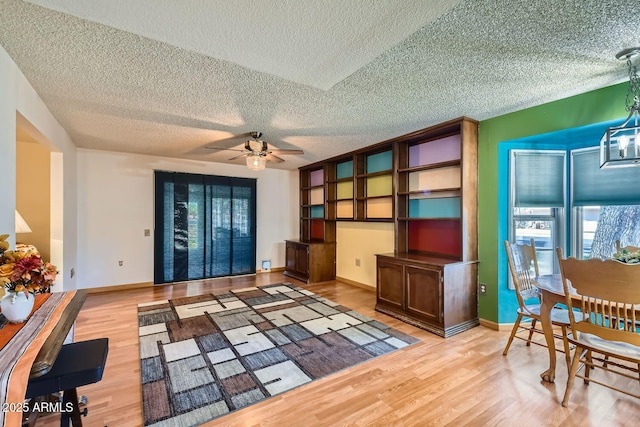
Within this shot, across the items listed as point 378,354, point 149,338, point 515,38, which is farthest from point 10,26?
point 378,354

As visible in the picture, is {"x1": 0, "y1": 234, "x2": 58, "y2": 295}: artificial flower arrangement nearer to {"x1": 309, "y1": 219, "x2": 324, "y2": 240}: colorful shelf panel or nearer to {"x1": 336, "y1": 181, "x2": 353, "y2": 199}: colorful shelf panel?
{"x1": 336, "y1": 181, "x2": 353, "y2": 199}: colorful shelf panel

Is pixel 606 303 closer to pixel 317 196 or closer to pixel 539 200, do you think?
pixel 539 200

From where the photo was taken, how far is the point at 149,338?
2.92m

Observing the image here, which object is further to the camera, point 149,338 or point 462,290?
point 462,290

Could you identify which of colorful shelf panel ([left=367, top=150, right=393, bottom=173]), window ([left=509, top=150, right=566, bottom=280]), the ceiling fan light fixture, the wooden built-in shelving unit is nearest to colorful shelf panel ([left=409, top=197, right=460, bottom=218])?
the wooden built-in shelving unit

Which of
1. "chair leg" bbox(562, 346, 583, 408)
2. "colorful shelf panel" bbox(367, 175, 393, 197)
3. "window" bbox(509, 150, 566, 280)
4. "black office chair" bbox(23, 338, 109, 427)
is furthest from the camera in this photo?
"colorful shelf panel" bbox(367, 175, 393, 197)

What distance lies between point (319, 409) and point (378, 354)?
927 mm

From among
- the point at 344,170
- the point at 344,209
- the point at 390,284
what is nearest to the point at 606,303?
the point at 390,284

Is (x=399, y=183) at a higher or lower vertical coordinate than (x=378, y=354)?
higher

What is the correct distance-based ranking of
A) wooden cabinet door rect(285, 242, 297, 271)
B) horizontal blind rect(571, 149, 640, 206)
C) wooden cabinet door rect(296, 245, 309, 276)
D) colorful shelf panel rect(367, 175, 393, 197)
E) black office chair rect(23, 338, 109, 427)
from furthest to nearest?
1. wooden cabinet door rect(285, 242, 297, 271)
2. wooden cabinet door rect(296, 245, 309, 276)
3. colorful shelf panel rect(367, 175, 393, 197)
4. horizontal blind rect(571, 149, 640, 206)
5. black office chair rect(23, 338, 109, 427)

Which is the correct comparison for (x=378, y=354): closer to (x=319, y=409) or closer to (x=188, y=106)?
(x=319, y=409)

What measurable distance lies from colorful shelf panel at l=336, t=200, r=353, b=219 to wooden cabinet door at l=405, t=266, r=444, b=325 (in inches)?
76.9

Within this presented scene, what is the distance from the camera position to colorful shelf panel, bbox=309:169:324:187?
6034 millimetres

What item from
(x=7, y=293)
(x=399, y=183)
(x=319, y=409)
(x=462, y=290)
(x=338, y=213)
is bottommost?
(x=319, y=409)
